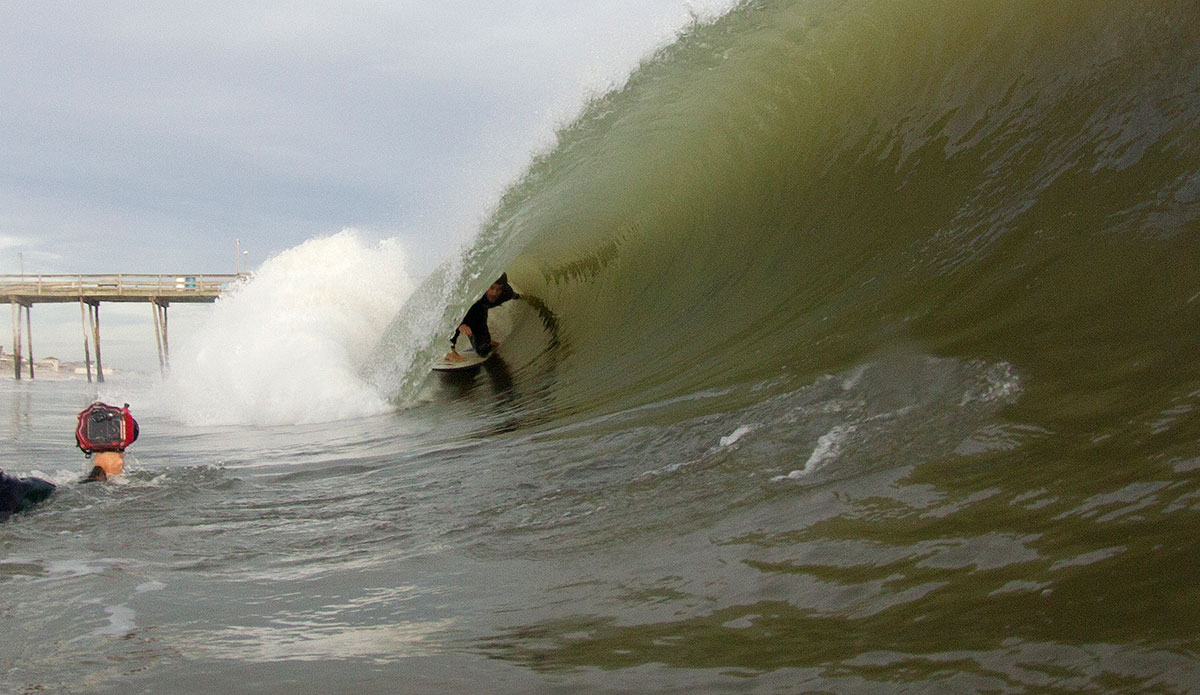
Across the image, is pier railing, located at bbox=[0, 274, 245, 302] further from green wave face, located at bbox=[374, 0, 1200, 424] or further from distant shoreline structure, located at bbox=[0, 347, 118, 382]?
green wave face, located at bbox=[374, 0, 1200, 424]

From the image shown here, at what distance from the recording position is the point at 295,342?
8.96m

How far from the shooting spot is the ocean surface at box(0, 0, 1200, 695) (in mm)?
1637

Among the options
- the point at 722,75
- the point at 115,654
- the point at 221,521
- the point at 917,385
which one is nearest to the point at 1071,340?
the point at 917,385

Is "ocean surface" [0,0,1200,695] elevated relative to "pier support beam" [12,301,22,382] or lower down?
lower down

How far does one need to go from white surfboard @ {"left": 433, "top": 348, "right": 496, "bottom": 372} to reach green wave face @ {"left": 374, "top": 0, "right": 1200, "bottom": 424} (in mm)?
524

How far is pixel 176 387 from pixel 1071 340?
9096 mm

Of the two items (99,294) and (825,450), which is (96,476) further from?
(99,294)

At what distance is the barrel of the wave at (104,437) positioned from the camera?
12.1 ft

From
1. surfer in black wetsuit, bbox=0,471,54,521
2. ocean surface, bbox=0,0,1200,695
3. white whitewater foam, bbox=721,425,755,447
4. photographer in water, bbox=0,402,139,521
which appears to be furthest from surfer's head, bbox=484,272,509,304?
white whitewater foam, bbox=721,425,755,447

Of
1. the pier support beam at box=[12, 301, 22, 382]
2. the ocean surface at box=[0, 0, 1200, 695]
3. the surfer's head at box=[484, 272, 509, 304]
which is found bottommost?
the ocean surface at box=[0, 0, 1200, 695]

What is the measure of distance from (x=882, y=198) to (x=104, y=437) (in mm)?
3696

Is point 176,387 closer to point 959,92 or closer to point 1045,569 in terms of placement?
point 959,92

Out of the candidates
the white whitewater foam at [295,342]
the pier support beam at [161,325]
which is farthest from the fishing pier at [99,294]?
the white whitewater foam at [295,342]

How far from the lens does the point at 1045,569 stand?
5.45 feet
